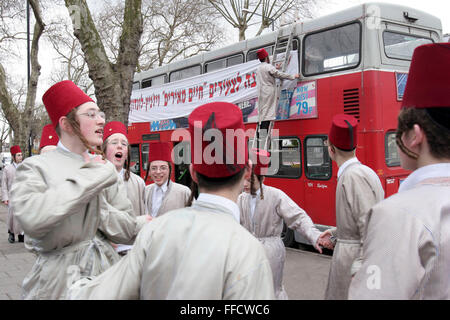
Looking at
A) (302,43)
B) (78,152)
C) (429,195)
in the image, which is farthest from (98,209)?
(302,43)

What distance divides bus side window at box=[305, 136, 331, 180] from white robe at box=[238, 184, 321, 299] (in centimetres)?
388

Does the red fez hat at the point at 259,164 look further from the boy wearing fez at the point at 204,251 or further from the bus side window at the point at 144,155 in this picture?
the bus side window at the point at 144,155

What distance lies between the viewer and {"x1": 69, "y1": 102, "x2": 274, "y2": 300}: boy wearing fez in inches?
50.1

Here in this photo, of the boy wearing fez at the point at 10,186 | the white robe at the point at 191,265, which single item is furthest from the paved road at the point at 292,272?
the white robe at the point at 191,265

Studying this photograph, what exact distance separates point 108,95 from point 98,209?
5.39 metres

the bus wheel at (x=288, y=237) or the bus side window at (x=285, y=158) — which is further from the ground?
the bus side window at (x=285, y=158)

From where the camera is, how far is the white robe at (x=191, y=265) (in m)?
1.27

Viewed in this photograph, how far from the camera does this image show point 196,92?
1040cm

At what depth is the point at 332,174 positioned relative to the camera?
7504 millimetres

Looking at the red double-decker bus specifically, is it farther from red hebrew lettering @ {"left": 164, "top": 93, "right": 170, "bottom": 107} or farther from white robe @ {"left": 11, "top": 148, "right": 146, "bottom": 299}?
white robe @ {"left": 11, "top": 148, "right": 146, "bottom": 299}

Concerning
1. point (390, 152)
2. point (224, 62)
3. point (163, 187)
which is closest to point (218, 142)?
point (163, 187)

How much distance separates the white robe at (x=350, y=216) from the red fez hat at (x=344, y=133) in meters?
0.22

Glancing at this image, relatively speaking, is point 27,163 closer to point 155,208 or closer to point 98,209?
point 98,209

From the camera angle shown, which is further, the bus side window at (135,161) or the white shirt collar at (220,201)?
the bus side window at (135,161)
